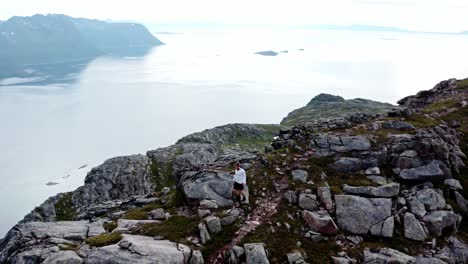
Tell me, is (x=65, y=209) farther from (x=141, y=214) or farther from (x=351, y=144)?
(x=351, y=144)

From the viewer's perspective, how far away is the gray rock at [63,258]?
24703 mm

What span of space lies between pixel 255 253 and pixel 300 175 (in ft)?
34.3

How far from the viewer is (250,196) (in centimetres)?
3203

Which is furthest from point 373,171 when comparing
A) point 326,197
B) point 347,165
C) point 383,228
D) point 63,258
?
point 63,258

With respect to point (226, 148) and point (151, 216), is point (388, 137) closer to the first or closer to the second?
point (151, 216)

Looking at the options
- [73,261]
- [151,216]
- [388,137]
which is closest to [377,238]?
[388,137]

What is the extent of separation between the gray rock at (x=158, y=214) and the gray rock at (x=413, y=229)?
60.9 feet

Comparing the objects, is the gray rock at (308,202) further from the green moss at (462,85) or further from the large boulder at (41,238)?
the green moss at (462,85)

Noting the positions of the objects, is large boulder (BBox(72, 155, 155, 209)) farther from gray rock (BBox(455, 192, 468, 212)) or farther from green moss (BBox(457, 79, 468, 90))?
gray rock (BBox(455, 192, 468, 212))

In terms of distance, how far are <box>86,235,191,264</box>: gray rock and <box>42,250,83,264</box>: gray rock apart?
742 millimetres

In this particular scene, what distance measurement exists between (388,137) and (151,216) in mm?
23573

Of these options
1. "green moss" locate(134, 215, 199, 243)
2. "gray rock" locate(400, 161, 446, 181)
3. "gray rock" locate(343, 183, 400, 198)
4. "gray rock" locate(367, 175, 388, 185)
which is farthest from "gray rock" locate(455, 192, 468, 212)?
"green moss" locate(134, 215, 199, 243)

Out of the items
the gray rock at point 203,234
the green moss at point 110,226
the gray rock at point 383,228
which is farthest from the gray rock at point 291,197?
the green moss at point 110,226

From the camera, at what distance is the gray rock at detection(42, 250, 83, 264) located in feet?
81.0
